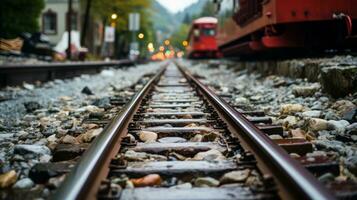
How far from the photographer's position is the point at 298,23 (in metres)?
10.2

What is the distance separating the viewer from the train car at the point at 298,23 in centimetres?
853

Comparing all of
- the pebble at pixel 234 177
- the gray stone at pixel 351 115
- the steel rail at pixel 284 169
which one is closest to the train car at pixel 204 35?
the gray stone at pixel 351 115

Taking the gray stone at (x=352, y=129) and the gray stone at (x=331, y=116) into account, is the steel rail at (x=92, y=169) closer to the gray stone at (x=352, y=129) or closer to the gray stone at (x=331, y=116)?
the gray stone at (x=352, y=129)

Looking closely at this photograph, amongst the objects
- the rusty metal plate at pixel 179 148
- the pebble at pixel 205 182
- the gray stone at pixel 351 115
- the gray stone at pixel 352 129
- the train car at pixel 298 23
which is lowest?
the pebble at pixel 205 182

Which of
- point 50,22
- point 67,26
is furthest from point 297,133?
point 50,22

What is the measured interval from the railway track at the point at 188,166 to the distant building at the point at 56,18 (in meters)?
44.8

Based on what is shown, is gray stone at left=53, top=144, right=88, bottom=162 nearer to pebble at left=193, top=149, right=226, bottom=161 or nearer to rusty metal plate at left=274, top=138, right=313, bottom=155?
pebble at left=193, top=149, right=226, bottom=161

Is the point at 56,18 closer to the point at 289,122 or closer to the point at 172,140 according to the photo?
the point at 289,122

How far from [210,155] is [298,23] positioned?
7.27m

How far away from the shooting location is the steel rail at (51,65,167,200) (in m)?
2.36

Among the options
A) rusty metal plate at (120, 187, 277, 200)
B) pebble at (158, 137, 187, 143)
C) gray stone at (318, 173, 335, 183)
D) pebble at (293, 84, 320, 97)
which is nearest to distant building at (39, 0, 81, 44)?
pebble at (293, 84, 320, 97)

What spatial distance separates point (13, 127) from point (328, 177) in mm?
3858

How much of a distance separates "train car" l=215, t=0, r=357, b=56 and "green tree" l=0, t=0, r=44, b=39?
17.0m

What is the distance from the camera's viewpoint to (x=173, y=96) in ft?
27.7
